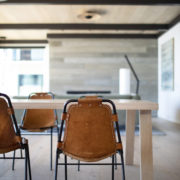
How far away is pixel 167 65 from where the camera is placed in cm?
624

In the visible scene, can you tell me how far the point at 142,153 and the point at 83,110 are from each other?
0.68m

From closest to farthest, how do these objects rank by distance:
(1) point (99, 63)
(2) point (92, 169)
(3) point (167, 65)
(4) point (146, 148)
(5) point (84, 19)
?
(4) point (146, 148) < (2) point (92, 169) < (5) point (84, 19) < (3) point (167, 65) < (1) point (99, 63)

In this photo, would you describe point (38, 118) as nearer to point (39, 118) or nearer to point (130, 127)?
point (39, 118)

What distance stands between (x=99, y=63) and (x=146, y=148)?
234 inches

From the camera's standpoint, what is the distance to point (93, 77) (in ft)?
24.2

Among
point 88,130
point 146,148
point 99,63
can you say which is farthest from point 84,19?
point 88,130

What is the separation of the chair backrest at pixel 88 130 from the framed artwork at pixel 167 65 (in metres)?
5.01

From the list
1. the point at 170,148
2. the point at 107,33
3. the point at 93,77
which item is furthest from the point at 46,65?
the point at 170,148

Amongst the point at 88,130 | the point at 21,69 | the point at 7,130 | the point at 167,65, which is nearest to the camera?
the point at 88,130

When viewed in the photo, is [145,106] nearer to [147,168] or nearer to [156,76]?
[147,168]

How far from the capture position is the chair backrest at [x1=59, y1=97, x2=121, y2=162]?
125 centimetres

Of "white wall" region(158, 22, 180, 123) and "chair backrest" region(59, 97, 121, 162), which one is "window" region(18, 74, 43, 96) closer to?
"white wall" region(158, 22, 180, 123)

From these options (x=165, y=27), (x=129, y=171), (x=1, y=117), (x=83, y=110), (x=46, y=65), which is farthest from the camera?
(x=46, y=65)

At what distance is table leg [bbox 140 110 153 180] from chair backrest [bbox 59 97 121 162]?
0.44 meters
